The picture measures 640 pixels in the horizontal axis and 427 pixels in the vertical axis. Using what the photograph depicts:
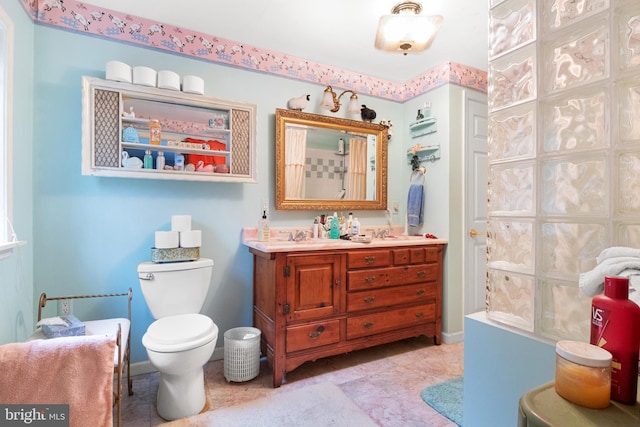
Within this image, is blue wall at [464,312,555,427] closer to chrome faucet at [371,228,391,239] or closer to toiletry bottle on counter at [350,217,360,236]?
toiletry bottle on counter at [350,217,360,236]

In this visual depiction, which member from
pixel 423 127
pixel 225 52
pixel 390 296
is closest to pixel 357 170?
pixel 423 127

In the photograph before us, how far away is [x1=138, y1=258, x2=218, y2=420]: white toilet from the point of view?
169 cm

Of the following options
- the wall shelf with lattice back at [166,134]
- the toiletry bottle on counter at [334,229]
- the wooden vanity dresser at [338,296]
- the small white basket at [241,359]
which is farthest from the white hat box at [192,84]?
the small white basket at [241,359]

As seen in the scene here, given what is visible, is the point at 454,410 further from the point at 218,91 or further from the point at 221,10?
the point at 221,10

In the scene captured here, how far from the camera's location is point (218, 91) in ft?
8.16

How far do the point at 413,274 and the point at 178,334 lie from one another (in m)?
1.81

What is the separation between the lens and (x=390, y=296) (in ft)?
8.31

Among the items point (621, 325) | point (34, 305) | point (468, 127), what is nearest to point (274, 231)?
point (34, 305)

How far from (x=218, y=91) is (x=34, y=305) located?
1904mm

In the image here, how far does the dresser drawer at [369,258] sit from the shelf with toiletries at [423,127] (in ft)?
4.26

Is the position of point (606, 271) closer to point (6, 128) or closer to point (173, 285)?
point (173, 285)

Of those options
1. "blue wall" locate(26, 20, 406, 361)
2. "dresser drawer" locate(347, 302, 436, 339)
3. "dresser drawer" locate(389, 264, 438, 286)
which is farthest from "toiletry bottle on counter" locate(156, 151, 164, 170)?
"dresser drawer" locate(389, 264, 438, 286)

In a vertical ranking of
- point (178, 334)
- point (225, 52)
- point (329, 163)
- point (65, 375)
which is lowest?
point (178, 334)

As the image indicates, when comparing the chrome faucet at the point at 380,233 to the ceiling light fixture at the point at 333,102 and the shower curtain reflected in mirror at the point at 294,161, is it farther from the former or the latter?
the ceiling light fixture at the point at 333,102
